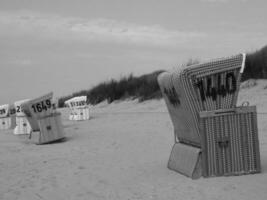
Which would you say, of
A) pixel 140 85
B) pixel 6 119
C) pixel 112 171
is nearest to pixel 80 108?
pixel 6 119

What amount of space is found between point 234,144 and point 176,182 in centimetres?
116

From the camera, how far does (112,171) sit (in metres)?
10.8

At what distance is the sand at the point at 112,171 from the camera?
8461 mm

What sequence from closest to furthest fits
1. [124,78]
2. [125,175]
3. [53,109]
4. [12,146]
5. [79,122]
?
[125,175] → [12,146] → [53,109] → [79,122] → [124,78]

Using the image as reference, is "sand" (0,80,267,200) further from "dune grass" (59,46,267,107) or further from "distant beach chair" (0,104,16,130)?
"distant beach chair" (0,104,16,130)

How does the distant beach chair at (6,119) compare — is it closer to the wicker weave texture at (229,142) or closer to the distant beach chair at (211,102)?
the distant beach chair at (211,102)

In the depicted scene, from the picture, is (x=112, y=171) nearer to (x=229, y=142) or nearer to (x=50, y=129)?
(x=229, y=142)

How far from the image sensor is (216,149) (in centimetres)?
927

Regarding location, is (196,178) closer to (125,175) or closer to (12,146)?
(125,175)

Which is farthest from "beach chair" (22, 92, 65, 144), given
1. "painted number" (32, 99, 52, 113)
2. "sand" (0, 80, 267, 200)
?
"sand" (0, 80, 267, 200)

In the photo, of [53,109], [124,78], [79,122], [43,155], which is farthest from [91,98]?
[43,155]

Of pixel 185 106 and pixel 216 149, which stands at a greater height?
pixel 185 106

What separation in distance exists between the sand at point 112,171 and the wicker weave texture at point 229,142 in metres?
0.22

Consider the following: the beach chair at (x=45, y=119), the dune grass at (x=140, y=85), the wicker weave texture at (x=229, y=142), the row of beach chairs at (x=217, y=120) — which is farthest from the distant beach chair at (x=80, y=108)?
the wicker weave texture at (x=229, y=142)
